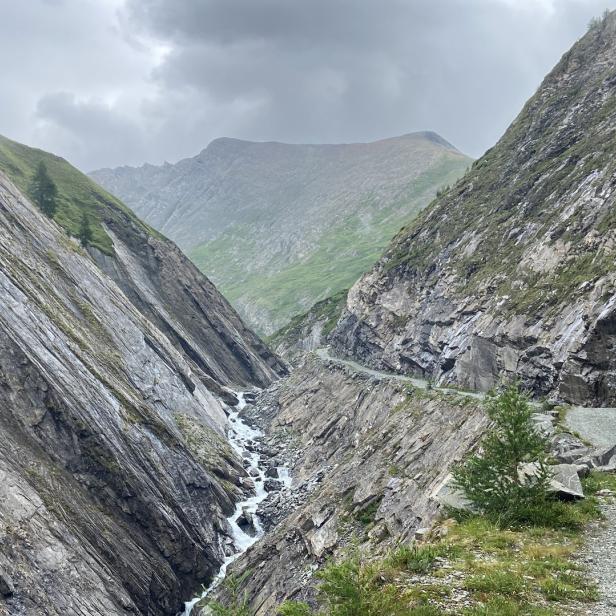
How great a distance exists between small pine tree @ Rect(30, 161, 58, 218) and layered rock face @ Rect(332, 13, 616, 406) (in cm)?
Answer: 5675

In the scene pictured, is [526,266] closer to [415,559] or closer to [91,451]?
[91,451]

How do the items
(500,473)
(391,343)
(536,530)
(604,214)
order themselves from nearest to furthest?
1. (536,530)
2. (500,473)
3. (604,214)
4. (391,343)

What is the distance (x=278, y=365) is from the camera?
125688mm

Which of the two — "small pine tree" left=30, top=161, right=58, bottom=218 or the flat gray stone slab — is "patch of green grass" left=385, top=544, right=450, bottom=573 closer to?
the flat gray stone slab

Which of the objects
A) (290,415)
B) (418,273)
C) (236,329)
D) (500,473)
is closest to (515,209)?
(418,273)

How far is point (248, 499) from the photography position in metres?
51.6

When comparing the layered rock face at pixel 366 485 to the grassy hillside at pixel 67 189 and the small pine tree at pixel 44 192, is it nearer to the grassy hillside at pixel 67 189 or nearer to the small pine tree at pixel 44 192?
the grassy hillside at pixel 67 189

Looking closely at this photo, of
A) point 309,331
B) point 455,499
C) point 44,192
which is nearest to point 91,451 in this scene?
point 455,499

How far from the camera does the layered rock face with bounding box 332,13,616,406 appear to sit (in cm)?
3784

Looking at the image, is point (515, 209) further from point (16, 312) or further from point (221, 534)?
point (16, 312)

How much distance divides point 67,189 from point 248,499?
279 ft

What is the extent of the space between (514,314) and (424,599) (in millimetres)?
38452

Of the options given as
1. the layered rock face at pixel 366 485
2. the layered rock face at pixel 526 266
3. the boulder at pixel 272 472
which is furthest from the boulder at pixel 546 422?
the boulder at pixel 272 472

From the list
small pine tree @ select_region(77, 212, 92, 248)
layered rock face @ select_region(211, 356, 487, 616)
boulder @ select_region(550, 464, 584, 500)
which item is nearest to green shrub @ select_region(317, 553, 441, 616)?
layered rock face @ select_region(211, 356, 487, 616)
